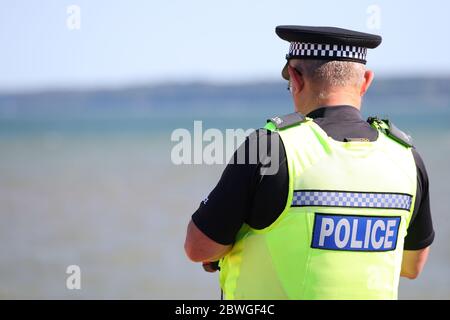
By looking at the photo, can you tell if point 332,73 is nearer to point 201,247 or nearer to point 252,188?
point 252,188

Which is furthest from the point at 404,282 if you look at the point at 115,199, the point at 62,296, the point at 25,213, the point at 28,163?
the point at 28,163

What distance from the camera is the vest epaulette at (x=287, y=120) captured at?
2.83 m

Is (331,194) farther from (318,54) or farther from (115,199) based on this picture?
(115,199)

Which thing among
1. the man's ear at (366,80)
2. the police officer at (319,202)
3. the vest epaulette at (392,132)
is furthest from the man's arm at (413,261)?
the man's ear at (366,80)

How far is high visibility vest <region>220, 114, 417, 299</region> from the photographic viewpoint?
2.80 meters

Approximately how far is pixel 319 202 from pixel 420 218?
52cm

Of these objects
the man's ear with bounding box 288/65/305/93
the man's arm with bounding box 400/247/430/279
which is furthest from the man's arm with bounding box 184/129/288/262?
the man's arm with bounding box 400/247/430/279

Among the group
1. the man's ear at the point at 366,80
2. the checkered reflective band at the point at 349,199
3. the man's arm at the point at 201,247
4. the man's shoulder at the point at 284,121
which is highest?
the man's ear at the point at 366,80

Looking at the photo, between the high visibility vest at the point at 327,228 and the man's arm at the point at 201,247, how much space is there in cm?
6

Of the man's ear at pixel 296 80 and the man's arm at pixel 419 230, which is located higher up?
the man's ear at pixel 296 80

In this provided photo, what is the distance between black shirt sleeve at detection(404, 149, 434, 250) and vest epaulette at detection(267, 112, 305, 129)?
0.48 metres

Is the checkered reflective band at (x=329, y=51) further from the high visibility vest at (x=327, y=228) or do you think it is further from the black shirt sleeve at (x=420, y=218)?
the black shirt sleeve at (x=420, y=218)
